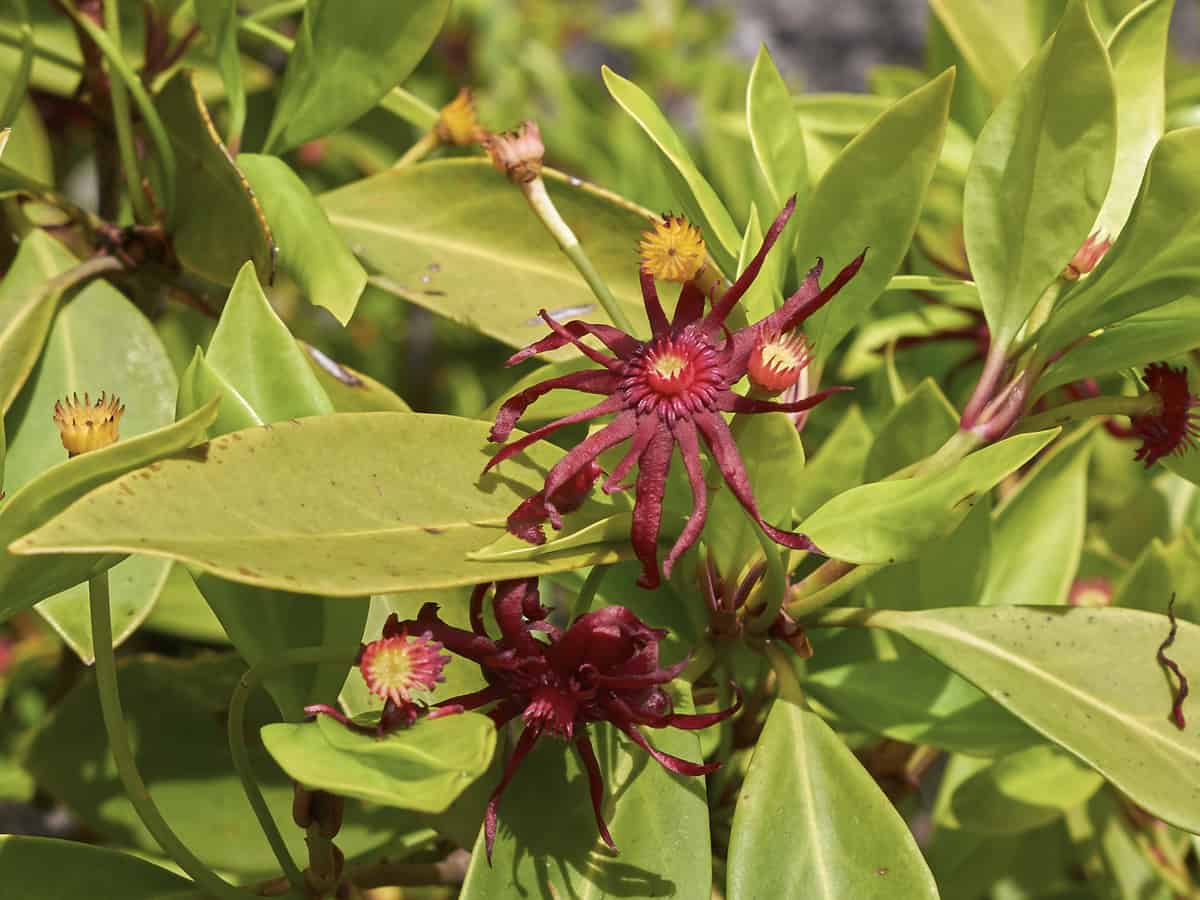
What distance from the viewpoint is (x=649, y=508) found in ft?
2.18

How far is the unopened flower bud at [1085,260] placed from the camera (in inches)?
32.0

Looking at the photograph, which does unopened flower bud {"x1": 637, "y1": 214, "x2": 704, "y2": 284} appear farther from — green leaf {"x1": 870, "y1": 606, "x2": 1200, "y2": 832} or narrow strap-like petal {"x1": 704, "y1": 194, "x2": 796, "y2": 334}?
green leaf {"x1": 870, "y1": 606, "x2": 1200, "y2": 832}

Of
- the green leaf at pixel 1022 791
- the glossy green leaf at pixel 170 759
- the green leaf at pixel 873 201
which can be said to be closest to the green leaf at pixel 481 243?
the green leaf at pixel 873 201

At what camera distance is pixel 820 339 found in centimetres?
83

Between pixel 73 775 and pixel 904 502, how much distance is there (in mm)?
811

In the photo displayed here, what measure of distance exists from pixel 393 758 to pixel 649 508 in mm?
178

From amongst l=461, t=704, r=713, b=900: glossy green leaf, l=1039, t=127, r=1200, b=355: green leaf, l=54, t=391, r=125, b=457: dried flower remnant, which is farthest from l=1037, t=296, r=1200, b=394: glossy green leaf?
l=54, t=391, r=125, b=457: dried flower remnant

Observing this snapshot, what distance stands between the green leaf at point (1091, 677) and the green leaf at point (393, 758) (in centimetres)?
30

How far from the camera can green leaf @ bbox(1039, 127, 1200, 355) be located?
70 centimetres

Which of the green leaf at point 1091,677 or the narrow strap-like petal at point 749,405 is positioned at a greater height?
the narrow strap-like petal at point 749,405

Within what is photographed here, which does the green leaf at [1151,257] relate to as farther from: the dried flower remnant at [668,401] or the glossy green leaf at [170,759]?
the glossy green leaf at [170,759]

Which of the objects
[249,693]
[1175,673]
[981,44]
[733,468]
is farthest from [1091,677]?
[981,44]

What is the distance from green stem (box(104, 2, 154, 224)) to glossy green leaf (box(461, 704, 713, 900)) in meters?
0.56

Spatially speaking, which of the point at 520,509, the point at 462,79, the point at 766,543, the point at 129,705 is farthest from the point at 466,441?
the point at 462,79
